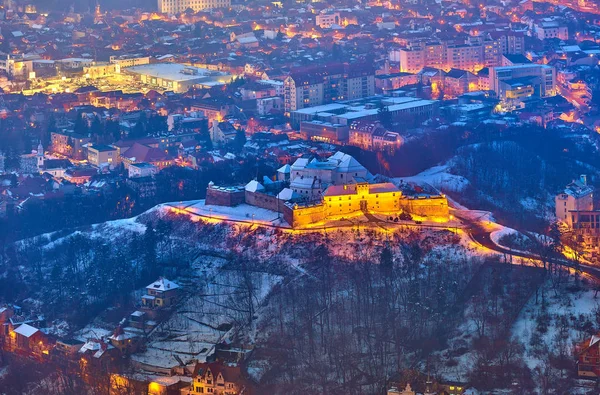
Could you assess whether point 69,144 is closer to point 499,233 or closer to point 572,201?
point 572,201

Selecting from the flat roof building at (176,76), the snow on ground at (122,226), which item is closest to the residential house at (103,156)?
the snow on ground at (122,226)

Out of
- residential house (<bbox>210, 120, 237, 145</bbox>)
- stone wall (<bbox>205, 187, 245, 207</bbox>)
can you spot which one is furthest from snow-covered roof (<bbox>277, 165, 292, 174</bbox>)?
residential house (<bbox>210, 120, 237, 145</bbox>)

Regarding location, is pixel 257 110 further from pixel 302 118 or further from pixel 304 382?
pixel 304 382

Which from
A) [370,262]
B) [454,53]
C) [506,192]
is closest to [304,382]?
[370,262]

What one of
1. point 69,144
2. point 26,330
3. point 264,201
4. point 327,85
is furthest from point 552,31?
point 26,330

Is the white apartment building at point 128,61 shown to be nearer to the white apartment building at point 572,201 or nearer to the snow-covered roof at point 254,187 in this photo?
the snow-covered roof at point 254,187

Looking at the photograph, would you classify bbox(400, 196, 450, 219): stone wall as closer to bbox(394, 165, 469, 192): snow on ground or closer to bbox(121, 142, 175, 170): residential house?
bbox(394, 165, 469, 192): snow on ground
